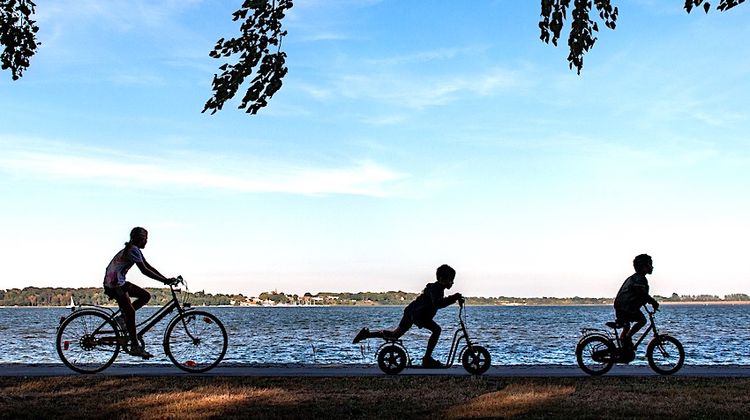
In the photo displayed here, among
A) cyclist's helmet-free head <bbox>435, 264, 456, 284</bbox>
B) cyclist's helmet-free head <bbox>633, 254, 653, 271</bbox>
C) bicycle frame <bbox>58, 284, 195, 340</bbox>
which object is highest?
cyclist's helmet-free head <bbox>633, 254, 653, 271</bbox>

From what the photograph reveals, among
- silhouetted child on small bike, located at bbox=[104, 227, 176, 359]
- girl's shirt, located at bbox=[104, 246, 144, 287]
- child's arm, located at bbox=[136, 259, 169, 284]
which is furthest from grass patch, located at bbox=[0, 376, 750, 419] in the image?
child's arm, located at bbox=[136, 259, 169, 284]

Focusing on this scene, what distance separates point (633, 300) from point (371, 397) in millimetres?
4676

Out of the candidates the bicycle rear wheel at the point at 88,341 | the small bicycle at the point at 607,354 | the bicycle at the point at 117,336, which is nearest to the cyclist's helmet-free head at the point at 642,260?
the small bicycle at the point at 607,354

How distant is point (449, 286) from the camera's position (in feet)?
38.9

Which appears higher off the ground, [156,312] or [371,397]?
[156,312]

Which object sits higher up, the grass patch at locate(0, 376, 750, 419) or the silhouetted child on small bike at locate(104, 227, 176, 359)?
the silhouetted child on small bike at locate(104, 227, 176, 359)

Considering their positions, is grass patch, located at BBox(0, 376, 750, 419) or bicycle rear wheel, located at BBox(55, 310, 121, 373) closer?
grass patch, located at BBox(0, 376, 750, 419)

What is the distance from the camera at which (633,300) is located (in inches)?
474

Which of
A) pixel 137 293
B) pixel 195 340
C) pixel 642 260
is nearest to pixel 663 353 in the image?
pixel 642 260

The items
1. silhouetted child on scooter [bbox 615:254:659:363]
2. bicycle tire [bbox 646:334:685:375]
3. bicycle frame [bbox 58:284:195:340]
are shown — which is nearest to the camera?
bicycle frame [bbox 58:284:195:340]

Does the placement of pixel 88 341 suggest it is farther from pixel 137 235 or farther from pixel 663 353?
pixel 663 353

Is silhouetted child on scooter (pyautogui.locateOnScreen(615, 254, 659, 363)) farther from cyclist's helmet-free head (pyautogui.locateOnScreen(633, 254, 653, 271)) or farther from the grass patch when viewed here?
the grass patch

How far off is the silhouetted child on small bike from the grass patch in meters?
1.02

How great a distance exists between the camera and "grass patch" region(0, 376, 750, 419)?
8.66 metres
